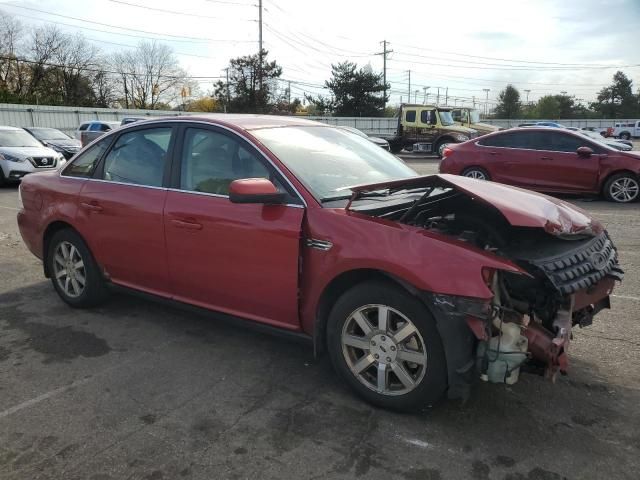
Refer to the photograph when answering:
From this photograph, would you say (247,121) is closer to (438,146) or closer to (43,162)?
(43,162)

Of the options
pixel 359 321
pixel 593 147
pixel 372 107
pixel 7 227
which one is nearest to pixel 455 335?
pixel 359 321

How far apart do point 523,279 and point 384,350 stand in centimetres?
86

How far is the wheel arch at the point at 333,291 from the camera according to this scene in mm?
3131

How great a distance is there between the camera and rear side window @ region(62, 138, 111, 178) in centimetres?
476

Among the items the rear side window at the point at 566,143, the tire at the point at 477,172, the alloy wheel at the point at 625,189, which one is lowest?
the alloy wheel at the point at 625,189

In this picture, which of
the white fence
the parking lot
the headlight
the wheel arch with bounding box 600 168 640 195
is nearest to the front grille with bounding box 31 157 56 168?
the headlight

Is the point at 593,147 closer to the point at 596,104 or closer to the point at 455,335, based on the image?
the point at 455,335

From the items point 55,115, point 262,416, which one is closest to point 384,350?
point 262,416

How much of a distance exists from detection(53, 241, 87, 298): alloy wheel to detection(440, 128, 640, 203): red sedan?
9009 mm

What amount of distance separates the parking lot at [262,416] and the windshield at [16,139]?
42.1 feet

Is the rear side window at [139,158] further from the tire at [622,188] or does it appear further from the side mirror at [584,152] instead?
the tire at [622,188]

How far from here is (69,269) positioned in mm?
4922

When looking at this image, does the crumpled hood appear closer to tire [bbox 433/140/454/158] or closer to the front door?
the front door

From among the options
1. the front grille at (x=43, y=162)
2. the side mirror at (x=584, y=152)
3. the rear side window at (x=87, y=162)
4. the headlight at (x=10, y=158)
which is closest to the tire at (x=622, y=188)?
the side mirror at (x=584, y=152)
